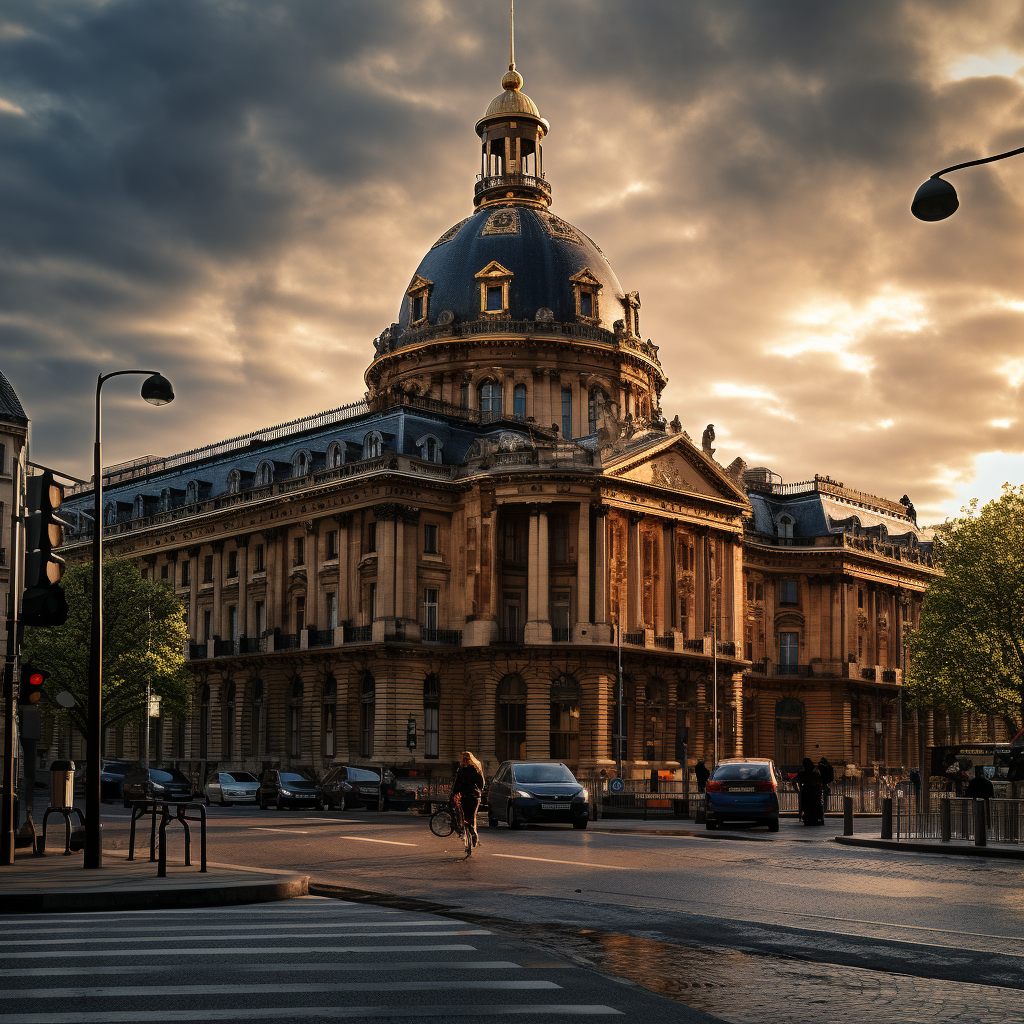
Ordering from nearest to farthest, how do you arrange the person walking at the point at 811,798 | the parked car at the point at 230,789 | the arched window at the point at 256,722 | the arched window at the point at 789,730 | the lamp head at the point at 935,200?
the lamp head at the point at 935,200 → the person walking at the point at 811,798 → the parked car at the point at 230,789 → the arched window at the point at 256,722 → the arched window at the point at 789,730

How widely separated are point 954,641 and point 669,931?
5893 centimetres

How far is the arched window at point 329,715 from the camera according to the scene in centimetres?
7669

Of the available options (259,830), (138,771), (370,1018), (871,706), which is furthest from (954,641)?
(370,1018)

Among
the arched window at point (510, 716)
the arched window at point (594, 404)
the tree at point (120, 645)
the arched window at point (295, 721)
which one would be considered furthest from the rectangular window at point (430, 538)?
the arched window at point (594, 404)

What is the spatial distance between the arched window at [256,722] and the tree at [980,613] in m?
36.7

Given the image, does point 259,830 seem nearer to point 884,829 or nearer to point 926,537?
point 884,829

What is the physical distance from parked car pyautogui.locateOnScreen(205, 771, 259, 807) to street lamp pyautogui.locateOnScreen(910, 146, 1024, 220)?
47582 mm

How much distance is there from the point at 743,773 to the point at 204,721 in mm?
54949

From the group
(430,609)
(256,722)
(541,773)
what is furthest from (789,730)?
(541,773)

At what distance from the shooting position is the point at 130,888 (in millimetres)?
17406

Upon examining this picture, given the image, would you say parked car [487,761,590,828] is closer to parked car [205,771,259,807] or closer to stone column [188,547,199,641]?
parked car [205,771,259,807]

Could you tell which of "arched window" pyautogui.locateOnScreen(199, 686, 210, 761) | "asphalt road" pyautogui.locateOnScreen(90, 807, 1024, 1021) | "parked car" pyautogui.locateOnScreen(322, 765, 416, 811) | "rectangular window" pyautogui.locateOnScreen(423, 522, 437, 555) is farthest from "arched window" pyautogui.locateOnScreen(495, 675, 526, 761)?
"asphalt road" pyautogui.locateOnScreen(90, 807, 1024, 1021)

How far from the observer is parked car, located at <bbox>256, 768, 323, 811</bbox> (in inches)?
2133

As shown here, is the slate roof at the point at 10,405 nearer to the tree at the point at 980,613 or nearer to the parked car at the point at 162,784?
the parked car at the point at 162,784
